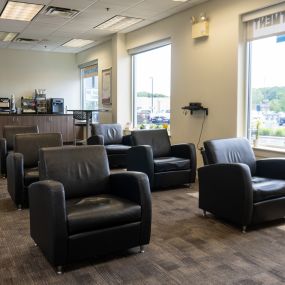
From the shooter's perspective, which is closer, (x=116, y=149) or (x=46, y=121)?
(x=116, y=149)

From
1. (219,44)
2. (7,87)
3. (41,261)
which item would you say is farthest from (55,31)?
(41,261)

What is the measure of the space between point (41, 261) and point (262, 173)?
2.55 m

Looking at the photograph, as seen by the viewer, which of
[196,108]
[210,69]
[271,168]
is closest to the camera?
[271,168]

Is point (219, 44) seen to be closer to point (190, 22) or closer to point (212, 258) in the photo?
point (190, 22)

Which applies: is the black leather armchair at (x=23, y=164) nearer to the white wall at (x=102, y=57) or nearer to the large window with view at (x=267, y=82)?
the large window with view at (x=267, y=82)

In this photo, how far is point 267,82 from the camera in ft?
16.4

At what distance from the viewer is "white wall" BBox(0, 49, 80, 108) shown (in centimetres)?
1004

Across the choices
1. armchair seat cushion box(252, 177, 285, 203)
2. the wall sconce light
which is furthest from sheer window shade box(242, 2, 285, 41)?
armchair seat cushion box(252, 177, 285, 203)

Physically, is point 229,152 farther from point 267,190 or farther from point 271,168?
point 267,190

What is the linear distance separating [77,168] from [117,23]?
473 cm

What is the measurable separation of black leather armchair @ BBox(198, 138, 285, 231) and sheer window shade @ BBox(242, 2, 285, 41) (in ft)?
5.53

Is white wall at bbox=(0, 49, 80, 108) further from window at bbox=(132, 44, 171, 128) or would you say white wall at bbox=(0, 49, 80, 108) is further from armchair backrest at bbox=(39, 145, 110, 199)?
armchair backrest at bbox=(39, 145, 110, 199)

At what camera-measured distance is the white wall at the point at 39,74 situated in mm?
10039

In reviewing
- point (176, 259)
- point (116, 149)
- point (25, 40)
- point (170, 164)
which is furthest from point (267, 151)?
point (25, 40)
